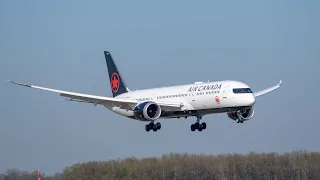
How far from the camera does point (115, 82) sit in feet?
340

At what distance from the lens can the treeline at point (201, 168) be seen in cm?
9962

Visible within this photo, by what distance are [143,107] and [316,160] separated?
2117 centimetres

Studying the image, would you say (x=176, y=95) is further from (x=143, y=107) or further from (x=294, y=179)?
(x=294, y=179)

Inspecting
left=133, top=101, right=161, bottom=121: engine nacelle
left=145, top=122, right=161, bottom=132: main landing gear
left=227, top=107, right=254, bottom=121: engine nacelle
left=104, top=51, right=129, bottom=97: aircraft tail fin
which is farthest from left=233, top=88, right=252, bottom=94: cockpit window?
left=104, top=51, right=129, bottom=97: aircraft tail fin

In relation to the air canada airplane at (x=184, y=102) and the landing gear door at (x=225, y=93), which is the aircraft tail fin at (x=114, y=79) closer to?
the air canada airplane at (x=184, y=102)

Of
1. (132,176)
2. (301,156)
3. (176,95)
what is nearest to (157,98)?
(176,95)

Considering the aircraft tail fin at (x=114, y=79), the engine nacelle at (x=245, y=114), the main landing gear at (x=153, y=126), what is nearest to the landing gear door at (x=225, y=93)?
the engine nacelle at (x=245, y=114)

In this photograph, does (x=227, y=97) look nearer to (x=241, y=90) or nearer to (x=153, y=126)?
(x=241, y=90)

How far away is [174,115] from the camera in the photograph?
91312mm

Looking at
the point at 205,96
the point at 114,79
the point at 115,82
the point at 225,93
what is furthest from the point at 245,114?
the point at 114,79

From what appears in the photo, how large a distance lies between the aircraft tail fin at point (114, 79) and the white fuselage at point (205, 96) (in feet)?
25.9

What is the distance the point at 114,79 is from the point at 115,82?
28.0 inches

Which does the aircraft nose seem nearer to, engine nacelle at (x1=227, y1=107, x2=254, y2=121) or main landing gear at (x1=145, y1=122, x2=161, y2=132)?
engine nacelle at (x1=227, y1=107, x2=254, y2=121)

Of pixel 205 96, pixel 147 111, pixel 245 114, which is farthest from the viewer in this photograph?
pixel 245 114
